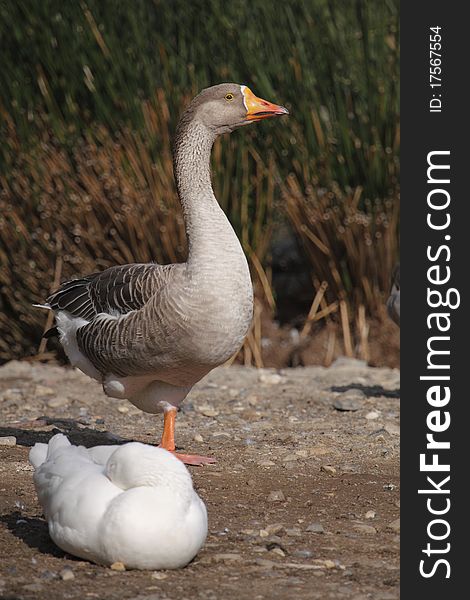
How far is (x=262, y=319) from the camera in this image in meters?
11.1

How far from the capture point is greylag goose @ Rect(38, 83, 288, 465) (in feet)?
19.6

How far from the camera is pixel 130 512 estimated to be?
4.31 metres

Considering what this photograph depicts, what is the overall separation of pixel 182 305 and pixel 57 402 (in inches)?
117

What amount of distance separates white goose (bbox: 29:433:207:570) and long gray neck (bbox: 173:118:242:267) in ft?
5.83

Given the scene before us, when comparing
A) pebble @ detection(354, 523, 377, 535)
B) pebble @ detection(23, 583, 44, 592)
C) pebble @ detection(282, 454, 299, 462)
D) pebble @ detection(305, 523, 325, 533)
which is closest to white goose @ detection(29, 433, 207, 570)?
pebble @ detection(23, 583, 44, 592)

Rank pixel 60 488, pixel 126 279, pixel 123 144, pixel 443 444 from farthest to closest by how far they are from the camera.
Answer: pixel 123 144, pixel 126 279, pixel 443 444, pixel 60 488

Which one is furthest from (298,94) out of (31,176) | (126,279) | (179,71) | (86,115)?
(126,279)

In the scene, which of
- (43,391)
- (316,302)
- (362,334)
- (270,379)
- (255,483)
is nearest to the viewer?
(255,483)

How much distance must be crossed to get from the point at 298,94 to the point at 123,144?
1928 millimetres

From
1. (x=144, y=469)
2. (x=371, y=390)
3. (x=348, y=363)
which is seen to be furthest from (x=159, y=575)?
(x=348, y=363)

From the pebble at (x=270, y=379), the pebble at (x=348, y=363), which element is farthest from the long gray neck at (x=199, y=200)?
the pebble at (x=348, y=363)

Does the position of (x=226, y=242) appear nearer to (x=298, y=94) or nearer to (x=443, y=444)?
(x=443, y=444)

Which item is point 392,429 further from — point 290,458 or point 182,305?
point 182,305

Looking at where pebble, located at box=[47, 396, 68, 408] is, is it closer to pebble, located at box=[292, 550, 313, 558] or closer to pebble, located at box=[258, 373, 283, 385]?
pebble, located at box=[258, 373, 283, 385]
